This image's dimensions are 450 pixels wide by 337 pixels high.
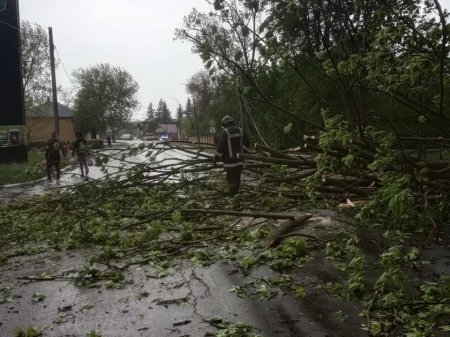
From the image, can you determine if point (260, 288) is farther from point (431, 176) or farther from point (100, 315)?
point (431, 176)

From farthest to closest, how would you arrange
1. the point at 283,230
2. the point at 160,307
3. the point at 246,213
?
the point at 246,213 < the point at 283,230 < the point at 160,307

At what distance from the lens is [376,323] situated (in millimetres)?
3174

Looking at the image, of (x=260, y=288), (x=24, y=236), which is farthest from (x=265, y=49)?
(x=24, y=236)

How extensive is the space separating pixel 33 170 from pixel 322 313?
17.9 ft

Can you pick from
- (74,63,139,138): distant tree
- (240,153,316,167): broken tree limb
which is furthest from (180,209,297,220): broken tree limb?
(74,63,139,138): distant tree

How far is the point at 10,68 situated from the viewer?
18812 mm

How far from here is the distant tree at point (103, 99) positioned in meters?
57.2

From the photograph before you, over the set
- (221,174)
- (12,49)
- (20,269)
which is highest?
(12,49)

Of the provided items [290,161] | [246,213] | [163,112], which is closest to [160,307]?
[246,213]

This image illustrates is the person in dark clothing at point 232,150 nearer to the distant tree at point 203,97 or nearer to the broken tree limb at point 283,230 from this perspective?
the broken tree limb at point 283,230

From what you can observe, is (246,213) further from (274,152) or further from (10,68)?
(10,68)

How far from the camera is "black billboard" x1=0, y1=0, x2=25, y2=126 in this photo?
1872 centimetres

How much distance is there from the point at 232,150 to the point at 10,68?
48.3ft

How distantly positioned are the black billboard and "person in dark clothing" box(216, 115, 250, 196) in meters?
14.0
